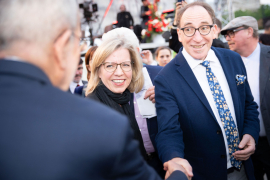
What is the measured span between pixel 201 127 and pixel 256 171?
67.5 inches

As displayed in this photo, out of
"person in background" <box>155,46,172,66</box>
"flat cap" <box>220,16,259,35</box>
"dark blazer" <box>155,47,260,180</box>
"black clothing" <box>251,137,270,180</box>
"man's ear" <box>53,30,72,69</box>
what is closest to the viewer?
"man's ear" <box>53,30,72,69</box>

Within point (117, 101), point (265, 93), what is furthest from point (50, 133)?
point (265, 93)

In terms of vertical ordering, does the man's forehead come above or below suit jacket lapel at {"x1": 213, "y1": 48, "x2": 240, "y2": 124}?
above

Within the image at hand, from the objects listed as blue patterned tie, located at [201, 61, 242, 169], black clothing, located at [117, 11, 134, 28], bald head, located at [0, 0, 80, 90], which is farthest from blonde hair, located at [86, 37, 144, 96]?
black clothing, located at [117, 11, 134, 28]

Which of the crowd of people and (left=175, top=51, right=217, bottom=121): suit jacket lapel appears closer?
the crowd of people

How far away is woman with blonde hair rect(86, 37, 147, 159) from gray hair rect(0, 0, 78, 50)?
1367 millimetres

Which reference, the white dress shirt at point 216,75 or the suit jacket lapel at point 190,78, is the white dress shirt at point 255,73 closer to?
the white dress shirt at point 216,75

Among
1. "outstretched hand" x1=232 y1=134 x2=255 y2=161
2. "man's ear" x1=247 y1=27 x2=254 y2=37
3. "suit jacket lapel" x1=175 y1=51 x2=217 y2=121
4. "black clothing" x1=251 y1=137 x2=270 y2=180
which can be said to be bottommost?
"black clothing" x1=251 y1=137 x2=270 y2=180

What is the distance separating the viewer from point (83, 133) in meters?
0.65

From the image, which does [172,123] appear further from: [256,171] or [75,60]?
[256,171]

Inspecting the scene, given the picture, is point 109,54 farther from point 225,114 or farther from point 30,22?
point 30,22

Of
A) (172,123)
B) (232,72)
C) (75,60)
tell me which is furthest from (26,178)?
(232,72)

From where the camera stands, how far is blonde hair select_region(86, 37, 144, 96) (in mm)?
2109

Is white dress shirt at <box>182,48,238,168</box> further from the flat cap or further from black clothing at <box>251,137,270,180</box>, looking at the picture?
the flat cap
